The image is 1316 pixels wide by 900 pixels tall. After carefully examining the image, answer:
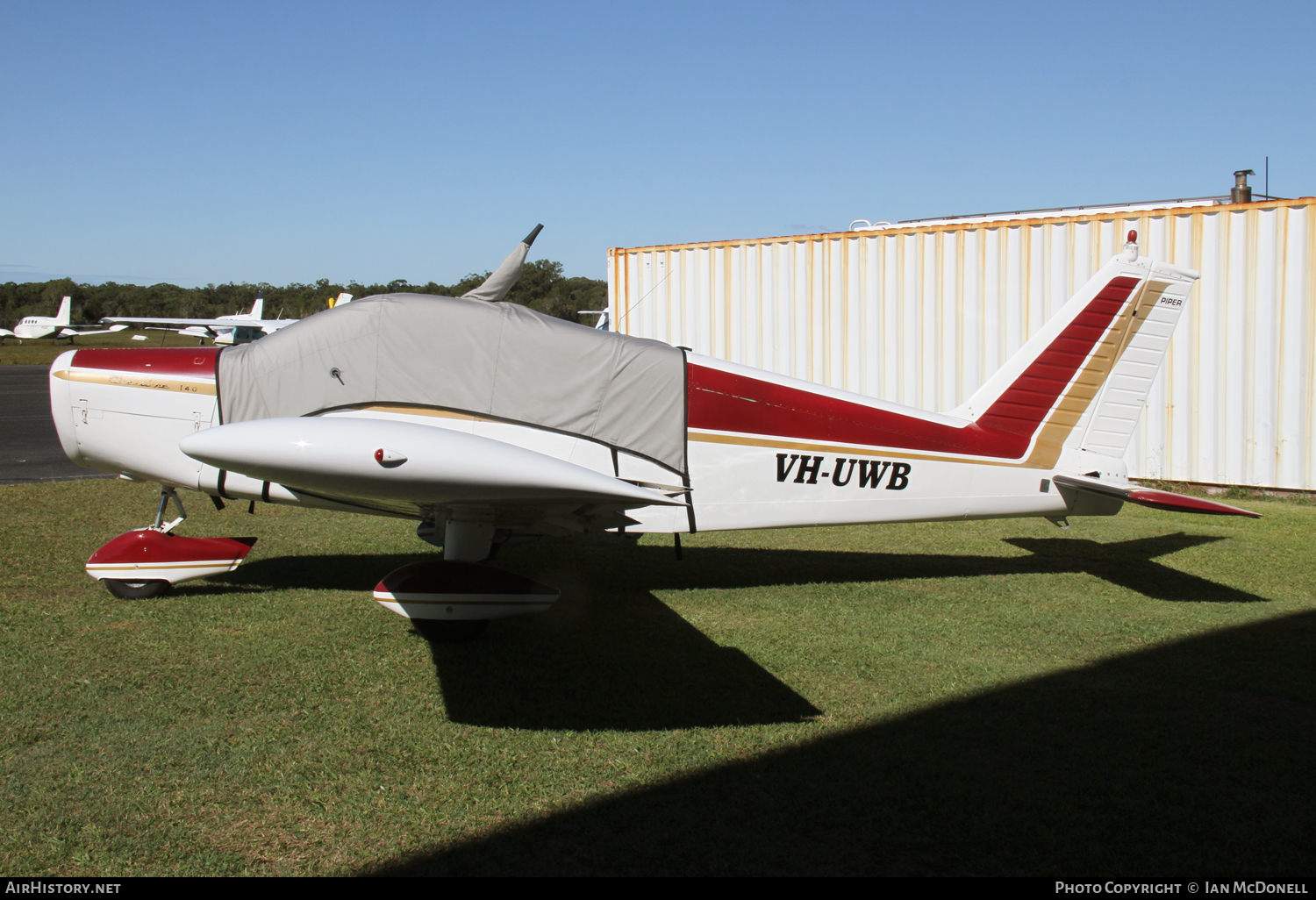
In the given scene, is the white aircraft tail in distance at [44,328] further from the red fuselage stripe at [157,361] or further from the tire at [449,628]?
the tire at [449,628]

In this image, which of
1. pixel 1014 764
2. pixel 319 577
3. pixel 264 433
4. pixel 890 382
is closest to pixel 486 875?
pixel 264 433

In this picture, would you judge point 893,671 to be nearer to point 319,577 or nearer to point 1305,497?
point 319,577

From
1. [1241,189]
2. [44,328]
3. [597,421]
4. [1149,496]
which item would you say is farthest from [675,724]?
[44,328]

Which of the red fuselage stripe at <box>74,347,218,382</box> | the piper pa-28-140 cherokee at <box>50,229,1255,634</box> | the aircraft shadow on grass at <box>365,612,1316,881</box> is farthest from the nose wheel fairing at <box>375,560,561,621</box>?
the red fuselage stripe at <box>74,347,218,382</box>

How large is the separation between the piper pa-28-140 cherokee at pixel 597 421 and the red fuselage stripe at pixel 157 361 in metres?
0.02

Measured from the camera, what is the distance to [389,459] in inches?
129

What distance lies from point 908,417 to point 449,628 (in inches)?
132

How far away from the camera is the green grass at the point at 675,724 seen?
3.14 m

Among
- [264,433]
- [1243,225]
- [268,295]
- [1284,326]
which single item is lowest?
[264,433]

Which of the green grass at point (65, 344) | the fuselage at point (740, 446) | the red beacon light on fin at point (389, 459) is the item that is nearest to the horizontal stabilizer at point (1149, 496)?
the fuselage at point (740, 446)

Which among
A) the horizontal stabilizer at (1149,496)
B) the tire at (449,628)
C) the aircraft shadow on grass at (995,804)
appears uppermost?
the horizontal stabilizer at (1149,496)

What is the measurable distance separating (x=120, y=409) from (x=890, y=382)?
9099 mm

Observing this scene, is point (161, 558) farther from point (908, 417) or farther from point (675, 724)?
point (908, 417)

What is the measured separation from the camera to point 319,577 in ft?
21.7
